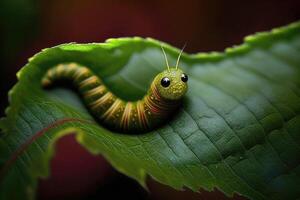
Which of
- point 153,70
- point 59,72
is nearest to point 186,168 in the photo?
point 153,70

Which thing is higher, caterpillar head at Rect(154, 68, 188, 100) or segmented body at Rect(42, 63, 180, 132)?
caterpillar head at Rect(154, 68, 188, 100)

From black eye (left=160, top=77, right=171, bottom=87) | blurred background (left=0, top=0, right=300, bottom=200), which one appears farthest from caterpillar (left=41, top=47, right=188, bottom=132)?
blurred background (left=0, top=0, right=300, bottom=200)

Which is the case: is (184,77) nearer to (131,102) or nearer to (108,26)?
(131,102)

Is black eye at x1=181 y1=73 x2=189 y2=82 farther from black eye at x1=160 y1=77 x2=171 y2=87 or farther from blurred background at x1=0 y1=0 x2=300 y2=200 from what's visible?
blurred background at x1=0 y1=0 x2=300 y2=200

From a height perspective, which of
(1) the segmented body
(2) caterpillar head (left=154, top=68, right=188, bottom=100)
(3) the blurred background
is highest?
(3) the blurred background

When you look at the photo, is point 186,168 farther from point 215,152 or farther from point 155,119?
point 155,119

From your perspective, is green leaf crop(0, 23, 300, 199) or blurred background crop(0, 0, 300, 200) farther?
blurred background crop(0, 0, 300, 200)

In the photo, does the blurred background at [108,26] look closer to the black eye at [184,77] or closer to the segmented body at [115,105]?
the segmented body at [115,105]
